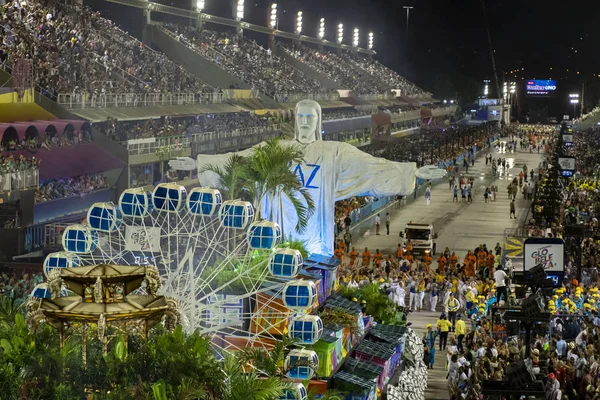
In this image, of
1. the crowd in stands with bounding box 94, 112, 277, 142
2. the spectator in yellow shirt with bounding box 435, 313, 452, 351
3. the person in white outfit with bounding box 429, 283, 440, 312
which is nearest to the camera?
the spectator in yellow shirt with bounding box 435, 313, 452, 351

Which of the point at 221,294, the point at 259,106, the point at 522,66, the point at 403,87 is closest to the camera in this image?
the point at 221,294

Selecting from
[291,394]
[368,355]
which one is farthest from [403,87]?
[291,394]

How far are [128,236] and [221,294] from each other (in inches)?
63.5

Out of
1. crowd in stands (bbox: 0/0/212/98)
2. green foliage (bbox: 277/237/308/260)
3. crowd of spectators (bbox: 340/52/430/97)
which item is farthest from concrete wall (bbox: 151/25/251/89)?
Answer: crowd of spectators (bbox: 340/52/430/97)

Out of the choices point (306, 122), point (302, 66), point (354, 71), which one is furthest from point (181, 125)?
point (354, 71)

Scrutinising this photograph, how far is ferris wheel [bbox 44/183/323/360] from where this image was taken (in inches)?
576

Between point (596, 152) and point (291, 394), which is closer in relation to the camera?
point (291, 394)

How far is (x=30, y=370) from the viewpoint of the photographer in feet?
31.7

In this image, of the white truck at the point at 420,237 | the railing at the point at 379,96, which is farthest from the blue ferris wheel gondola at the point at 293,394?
the railing at the point at 379,96

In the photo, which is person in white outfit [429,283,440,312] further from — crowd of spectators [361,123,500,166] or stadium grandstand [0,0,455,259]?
crowd of spectators [361,123,500,166]

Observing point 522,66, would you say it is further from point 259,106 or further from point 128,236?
point 128,236

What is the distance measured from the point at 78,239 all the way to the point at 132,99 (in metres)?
29.1

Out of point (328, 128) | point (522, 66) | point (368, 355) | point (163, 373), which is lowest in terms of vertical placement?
point (368, 355)

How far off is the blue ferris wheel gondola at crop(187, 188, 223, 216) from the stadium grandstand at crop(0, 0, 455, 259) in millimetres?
5070
